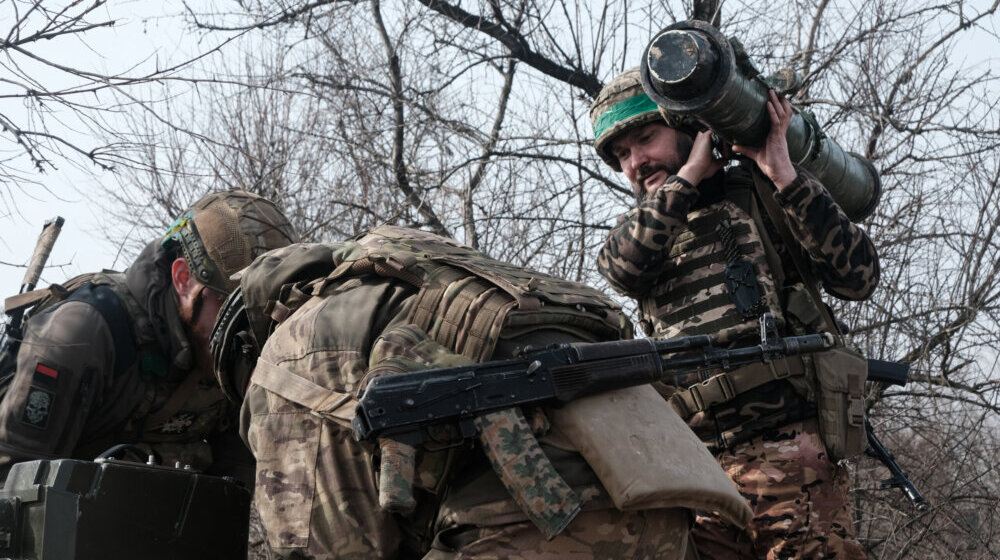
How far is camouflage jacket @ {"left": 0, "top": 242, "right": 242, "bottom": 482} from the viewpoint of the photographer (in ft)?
11.8

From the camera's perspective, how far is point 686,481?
7.34 ft

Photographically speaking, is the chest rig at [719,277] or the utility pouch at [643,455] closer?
Answer: the utility pouch at [643,455]

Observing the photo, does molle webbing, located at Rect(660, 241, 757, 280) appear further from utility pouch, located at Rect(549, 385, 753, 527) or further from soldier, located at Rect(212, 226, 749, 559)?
utility pouch, located at Rect(549, 385, 753, 527)

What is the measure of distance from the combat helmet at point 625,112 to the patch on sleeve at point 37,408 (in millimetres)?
2091

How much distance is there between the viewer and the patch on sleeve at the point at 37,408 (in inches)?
141

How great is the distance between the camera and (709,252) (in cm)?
337

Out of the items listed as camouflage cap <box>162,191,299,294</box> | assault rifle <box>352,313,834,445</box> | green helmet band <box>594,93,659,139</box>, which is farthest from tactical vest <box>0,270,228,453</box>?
assault rifle <box>352,313,834,445</box>

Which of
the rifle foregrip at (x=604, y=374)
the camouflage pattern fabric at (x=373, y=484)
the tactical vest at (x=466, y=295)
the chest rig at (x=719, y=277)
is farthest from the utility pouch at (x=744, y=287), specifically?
the camouflage pattern fabric at (x=373, y=484)

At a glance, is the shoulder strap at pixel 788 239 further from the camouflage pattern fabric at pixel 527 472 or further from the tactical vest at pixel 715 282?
the camouflage pattern fabric at pixel 527 472

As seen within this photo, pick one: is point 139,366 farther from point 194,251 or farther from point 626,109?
point 626,109

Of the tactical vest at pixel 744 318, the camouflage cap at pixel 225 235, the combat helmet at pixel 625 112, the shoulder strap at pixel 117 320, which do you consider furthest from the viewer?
the camouflage cap at pixel 225 235

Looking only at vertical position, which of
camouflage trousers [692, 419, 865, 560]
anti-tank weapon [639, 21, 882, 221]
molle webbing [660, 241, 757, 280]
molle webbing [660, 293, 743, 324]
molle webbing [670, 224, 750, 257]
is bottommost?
camouflage trousers [692, 419, 865, 560]

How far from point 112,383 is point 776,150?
250cm

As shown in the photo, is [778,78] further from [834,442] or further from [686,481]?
[686,481]
